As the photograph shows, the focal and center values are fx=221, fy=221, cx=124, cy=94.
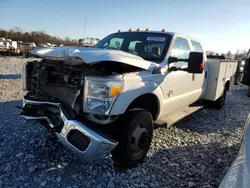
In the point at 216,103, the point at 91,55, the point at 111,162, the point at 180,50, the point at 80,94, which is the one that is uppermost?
the point at 180,50

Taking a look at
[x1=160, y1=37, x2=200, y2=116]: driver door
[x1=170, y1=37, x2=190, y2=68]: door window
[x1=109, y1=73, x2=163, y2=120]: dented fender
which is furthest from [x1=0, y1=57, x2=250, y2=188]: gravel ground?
[x1=170, y1=37, x2=190, y2=68]: door window

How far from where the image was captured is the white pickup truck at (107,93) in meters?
2.43

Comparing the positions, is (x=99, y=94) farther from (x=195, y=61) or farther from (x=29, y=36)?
(x=29, y=36)

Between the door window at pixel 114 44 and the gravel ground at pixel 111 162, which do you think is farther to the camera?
the door window at pixel 114 44

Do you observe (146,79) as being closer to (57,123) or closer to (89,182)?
(57,123)

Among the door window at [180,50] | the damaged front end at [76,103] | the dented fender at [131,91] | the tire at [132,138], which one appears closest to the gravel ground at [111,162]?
the tire at [132,138]

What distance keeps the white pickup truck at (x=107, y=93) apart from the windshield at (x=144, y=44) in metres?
0.02

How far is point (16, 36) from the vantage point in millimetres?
51250

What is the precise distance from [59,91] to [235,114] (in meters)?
5.21

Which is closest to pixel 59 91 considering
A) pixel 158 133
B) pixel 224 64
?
pixel 158 133

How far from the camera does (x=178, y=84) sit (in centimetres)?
381

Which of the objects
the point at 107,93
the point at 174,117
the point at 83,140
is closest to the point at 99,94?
the point at 107,93

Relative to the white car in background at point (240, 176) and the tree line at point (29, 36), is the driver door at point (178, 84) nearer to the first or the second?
the white car in background at point (240, 176)

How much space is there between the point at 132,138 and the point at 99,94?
76cm
